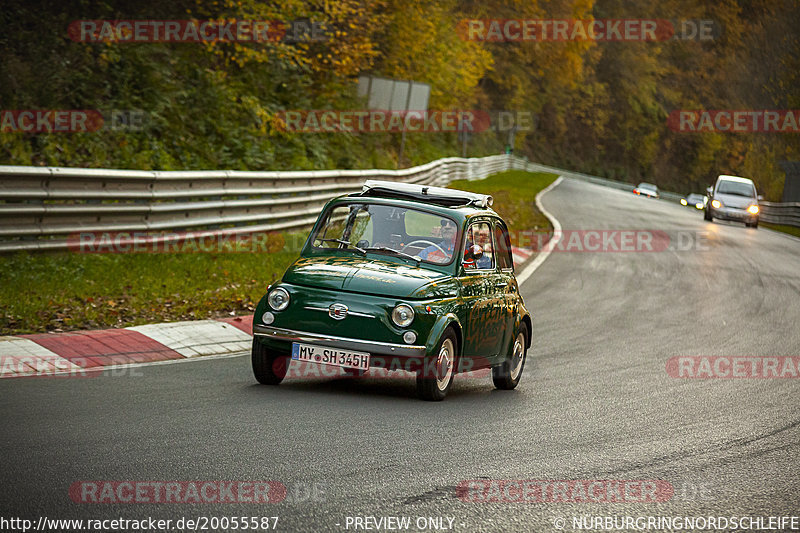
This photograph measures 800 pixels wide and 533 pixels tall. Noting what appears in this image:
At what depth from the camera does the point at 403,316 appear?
8.28 metres

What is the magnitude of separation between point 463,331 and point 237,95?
716 inches

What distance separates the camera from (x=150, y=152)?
19562mm

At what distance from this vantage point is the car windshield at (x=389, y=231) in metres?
9.30

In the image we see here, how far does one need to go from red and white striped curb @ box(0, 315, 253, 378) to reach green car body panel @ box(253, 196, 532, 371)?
1.64 m

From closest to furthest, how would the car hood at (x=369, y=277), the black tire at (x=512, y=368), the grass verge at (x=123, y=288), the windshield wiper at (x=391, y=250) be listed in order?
the car hood at (x=369, y=277), the windshield wiper at (x=391, y=250), the black tire at (x=512, y=368), the grass verge at (x=123, y=288)

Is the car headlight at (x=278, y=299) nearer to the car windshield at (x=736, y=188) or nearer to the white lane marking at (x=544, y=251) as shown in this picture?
the white lane marking at (x=544, y=251)

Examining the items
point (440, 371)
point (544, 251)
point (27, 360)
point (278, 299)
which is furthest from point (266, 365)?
point (544, 251)

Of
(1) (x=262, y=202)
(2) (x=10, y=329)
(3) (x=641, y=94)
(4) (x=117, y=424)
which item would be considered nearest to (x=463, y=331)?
(4) (x=117, y=424)

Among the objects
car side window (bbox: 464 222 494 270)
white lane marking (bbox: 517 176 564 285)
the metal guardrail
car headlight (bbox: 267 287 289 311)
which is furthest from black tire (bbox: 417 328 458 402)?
white lane marking (bbox: 517 176 564 285)

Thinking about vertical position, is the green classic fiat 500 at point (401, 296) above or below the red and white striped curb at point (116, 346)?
above

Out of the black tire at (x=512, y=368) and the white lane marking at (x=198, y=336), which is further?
the white lane marking at (x=198, y=336)

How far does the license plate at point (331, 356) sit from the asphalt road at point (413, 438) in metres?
0.31

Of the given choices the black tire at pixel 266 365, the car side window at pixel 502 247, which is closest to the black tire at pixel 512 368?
the car side window at pixel 502 247

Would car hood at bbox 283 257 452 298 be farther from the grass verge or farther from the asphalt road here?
the grass verge
